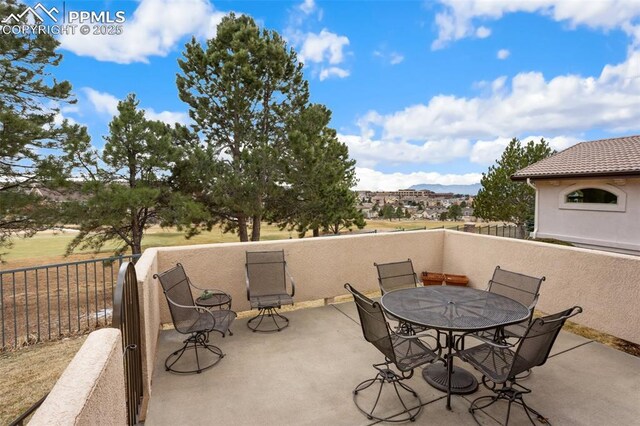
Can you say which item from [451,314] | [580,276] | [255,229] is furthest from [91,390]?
[255,229]

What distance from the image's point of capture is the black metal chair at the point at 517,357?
245 cm

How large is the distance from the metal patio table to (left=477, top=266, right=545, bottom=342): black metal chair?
0.30 m

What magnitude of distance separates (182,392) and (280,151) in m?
12.8

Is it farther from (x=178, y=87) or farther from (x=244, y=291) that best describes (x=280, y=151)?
(x=244, y=291)

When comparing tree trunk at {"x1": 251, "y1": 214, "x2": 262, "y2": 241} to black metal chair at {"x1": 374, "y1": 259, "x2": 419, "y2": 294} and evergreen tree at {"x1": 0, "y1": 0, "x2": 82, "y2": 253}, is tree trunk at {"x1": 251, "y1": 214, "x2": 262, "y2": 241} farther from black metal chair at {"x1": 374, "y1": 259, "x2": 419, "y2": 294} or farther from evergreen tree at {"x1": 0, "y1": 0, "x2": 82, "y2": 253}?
black metal chair at {"x1": 374, "y1": 259, "x2": 419, "y2": 294}

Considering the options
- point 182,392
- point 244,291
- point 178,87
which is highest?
point 178,87

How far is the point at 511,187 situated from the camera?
1909cm

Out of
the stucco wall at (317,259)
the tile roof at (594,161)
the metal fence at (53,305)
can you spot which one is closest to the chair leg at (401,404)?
the stucco wall at (317,259)

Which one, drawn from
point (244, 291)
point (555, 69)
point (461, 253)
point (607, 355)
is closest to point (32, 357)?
point (244, 291)

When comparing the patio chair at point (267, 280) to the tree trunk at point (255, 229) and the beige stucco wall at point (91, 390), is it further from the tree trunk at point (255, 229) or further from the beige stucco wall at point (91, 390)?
the tree trunk at point (255, 229)

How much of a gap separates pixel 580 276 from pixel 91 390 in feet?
17.6

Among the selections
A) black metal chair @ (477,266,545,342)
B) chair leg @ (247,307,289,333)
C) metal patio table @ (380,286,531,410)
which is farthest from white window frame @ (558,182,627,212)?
chair leg @ (247,307,289,333)

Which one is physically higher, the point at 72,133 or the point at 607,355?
the point at 72,133

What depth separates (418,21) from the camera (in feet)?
37.0
